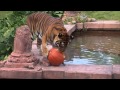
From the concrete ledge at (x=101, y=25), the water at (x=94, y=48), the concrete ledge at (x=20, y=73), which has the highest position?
the concrete ledge at (x=101, y=25)

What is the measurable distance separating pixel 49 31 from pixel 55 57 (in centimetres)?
44

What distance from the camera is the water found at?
5578mm

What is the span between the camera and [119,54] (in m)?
6.08

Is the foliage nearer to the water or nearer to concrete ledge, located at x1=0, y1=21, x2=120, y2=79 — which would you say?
the water

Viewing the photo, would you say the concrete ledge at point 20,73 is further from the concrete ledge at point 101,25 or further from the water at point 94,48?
the concrete ledge at point 101,25

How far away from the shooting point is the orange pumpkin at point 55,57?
4.17 m

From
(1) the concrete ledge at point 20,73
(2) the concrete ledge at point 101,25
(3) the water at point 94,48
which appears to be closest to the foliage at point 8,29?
(2) the concrete ledge at point 101,25

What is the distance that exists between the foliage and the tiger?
97 centimetres

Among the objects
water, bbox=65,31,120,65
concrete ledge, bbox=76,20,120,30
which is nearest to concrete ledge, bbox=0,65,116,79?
water, bbox=65,31,120,65

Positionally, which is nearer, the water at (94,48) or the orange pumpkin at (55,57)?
the orange pumpkin at (55,57)
